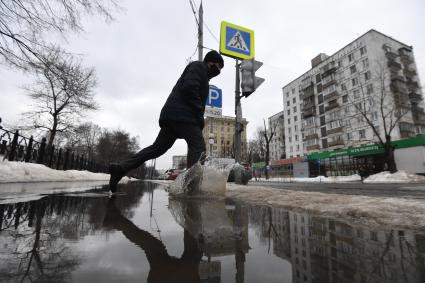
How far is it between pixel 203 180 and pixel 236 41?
574 cm

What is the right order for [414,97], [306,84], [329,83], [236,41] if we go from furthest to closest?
[306,84] → [329,83] → [414,97] → [236,41]

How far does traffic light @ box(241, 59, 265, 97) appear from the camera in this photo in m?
5.94

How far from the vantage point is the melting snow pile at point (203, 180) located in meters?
2.96

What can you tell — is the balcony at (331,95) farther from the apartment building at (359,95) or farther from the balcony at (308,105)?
the balcony at (308,105)

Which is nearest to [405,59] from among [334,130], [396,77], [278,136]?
[396,77]

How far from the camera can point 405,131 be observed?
1254 inches

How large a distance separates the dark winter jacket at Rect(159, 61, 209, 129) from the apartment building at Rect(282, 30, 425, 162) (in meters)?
31.0

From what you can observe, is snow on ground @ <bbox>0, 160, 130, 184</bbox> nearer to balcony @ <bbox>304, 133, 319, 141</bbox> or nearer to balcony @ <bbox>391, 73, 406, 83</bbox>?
balcony @ <bbox>304, 133, 319, 141</bbox>

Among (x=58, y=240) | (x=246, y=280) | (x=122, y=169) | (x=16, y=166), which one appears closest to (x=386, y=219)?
(x=246, y=280)

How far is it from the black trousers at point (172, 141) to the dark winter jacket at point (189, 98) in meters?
0.10

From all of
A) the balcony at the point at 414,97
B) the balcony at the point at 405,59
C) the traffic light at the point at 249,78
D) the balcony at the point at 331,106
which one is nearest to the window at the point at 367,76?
the balcony at the point at 331,106

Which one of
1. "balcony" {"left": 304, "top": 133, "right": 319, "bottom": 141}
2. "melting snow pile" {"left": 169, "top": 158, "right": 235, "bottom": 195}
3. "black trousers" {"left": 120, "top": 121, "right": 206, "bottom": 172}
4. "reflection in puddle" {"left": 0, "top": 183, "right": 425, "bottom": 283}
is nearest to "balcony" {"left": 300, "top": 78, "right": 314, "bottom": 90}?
"balcony" {"left": 304, "top": 133, "right": 319, "bottom": 141}

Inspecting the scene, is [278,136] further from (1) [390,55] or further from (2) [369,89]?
(1) [390,55]

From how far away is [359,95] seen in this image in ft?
117
